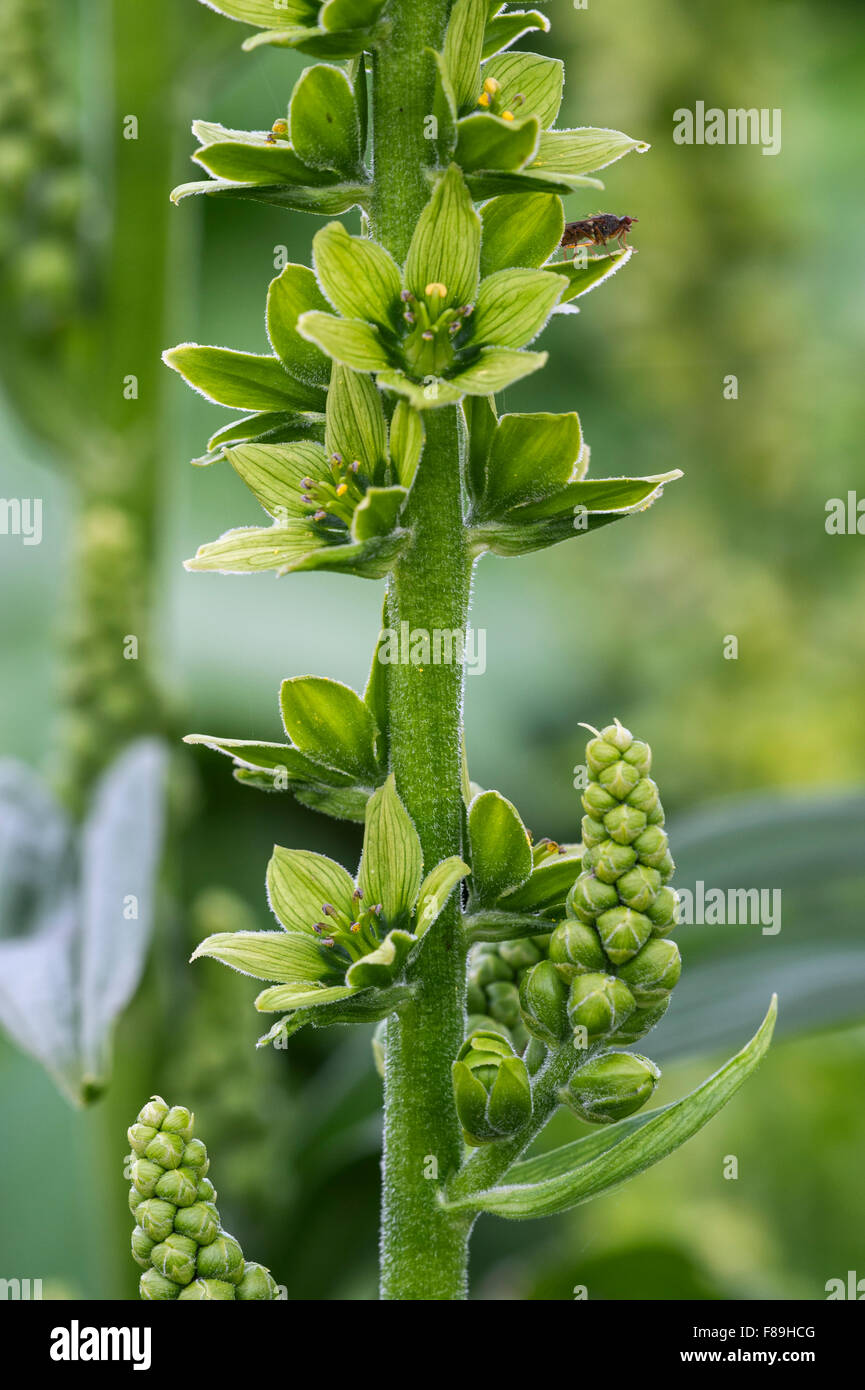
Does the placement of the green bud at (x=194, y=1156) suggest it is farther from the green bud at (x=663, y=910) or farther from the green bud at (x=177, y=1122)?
the green bud at (x=663, y=910)

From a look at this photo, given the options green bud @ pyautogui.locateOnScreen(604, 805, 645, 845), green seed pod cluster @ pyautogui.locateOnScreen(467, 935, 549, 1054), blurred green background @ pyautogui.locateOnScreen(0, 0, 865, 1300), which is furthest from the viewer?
blurred green background @ pyautogui.locateOnScreen(0, 0, 865, 1300)

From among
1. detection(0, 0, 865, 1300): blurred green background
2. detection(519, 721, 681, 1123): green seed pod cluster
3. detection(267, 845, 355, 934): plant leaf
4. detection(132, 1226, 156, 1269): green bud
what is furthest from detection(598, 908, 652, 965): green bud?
detection(0, 0, 865, 1300): blurred green background

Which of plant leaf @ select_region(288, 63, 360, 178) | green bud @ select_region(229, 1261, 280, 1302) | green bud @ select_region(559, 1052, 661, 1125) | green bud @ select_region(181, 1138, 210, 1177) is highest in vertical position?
plant leaf @ select_region(288, 63, 360, 178)

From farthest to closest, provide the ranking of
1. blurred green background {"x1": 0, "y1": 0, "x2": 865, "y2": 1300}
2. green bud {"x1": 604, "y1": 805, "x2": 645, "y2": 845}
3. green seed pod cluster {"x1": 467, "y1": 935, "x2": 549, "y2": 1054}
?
blurred green background {"x1": 0, "y1": 0, "x2": 865, "y2": 1300}, green seed pod cluster {"x1": 467, "y1": 935, "x2": 549, "y2": 1054}, green bud {"x1": 604, "y1": 805, "x2": 645, "y2": 845}

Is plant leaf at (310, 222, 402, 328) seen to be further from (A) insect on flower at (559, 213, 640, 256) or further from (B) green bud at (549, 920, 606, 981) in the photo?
(B) green bud at (549, 920, 606, 981)

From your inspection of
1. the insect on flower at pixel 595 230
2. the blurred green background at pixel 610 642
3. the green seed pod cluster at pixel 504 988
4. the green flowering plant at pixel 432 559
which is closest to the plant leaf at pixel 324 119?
the green flowering plant at pixel 432 559

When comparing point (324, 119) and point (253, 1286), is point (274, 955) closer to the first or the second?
point (253, 1286)
